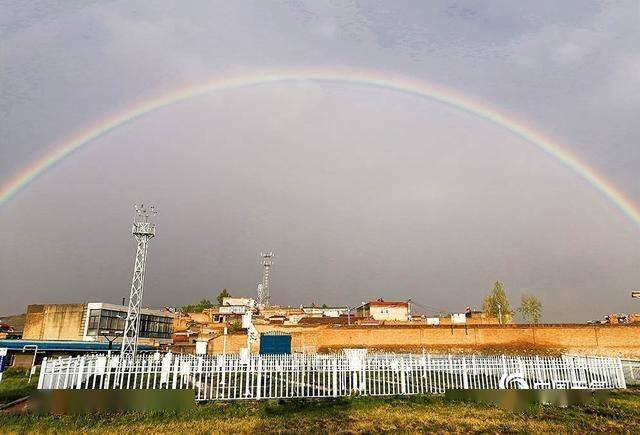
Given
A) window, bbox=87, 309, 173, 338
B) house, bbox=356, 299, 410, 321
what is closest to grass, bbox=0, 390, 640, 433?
window, bbox=87, 309, 173, 338

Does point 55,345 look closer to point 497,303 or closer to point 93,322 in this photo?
point 93,322

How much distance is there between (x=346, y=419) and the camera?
12.7m

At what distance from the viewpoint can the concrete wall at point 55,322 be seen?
54.2m

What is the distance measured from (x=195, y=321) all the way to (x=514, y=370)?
6239cm

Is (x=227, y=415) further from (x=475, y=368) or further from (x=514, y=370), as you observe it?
(x=514, y=370)

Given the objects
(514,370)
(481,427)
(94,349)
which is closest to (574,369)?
(514,370)

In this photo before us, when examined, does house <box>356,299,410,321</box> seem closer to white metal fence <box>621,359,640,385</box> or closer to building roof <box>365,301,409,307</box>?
building roof <box>365,301,409,307</box>

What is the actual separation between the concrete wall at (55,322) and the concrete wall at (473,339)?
20352 mm

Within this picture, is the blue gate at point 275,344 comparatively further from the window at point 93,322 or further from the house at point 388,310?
the house at point 388,310

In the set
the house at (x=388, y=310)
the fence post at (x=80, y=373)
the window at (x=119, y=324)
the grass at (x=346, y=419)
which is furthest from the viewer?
the house at (x=388, y=310)

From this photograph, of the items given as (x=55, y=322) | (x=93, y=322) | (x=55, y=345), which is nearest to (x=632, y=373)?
(x=55, y=345)

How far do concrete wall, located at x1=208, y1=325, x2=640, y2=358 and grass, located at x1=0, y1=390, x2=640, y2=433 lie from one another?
2663cm

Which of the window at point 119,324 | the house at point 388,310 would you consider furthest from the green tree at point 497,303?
the window at point 119,324

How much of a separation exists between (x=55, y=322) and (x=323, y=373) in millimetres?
50098
